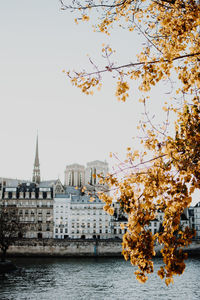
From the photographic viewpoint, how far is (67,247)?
82375 mm

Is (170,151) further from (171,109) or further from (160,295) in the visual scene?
(160,295)

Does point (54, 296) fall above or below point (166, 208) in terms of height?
below

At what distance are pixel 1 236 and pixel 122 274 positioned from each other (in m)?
22.6

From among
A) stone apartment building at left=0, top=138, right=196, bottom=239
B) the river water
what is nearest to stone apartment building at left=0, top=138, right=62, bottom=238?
stone apartment building at left=0, top=138, right=196, bottom=239

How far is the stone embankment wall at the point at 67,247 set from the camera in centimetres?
8156

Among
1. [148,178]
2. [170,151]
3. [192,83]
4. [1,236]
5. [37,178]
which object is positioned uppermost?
[37,178]

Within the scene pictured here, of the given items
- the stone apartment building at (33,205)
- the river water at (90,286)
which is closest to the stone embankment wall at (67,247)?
the stone apartment building at (33,205)

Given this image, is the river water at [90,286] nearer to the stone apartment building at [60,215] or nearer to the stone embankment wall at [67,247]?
the stone embankment wall at [67,247]

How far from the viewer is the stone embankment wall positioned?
81.6 meters

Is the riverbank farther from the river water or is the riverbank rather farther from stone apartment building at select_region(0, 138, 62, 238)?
the river water

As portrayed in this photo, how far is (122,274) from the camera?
49281mm

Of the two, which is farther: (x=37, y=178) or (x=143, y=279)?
(x=37, y=178)

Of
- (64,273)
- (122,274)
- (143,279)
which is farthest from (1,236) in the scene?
(143,279)

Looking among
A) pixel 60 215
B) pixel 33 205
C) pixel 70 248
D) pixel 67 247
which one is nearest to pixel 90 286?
pixel 70 248
